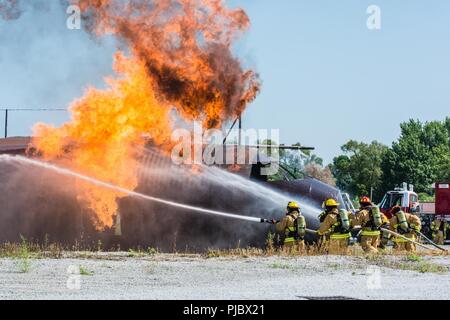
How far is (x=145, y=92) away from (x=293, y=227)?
15.5 ft

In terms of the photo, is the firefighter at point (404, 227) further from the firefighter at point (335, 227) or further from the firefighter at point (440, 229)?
the firefighter at point (440, 229)

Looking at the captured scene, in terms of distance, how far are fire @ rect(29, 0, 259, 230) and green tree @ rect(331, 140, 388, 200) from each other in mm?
56014

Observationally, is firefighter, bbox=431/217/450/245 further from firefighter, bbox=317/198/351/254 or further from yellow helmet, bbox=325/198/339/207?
yellow helmet, bbox=325/198/339/207

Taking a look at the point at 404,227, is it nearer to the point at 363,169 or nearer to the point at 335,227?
the point at 335,227

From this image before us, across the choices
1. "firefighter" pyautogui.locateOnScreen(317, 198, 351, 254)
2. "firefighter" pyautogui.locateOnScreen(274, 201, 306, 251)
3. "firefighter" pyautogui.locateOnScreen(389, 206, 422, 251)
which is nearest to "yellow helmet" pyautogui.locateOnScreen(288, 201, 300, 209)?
"firefighter" pyautogui.locateOnScreen(274, 201, 306, 251)

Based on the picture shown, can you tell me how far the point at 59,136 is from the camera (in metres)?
20.1

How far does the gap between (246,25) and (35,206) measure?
6913mm

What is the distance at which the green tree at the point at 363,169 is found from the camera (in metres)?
79.2

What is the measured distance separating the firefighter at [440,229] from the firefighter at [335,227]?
1219 centimetres

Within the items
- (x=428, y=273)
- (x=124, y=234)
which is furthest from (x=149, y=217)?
(x=428, y=273)

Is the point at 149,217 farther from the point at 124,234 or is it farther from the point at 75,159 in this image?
the point at 75,159

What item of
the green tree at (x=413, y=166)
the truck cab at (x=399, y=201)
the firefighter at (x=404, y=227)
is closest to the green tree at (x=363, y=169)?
the green tree at (x=413, y=166)

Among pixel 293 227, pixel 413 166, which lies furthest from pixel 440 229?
pixel 413 166
